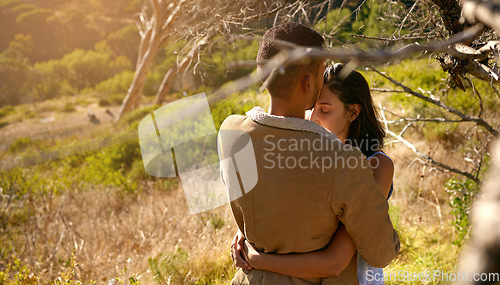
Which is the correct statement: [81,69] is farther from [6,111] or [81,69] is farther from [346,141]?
[346,141]

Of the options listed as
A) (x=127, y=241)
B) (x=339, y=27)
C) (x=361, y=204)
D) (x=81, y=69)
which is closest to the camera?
(x=361, y=204)

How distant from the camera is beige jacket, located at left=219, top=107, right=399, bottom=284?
1.14 meters

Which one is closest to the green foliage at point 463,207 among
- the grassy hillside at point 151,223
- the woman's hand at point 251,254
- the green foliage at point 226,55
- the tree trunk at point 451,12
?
the grassy hillside at point 151,223

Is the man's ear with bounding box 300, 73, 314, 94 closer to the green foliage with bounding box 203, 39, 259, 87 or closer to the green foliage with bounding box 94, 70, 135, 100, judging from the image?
the green foliage with bounding box 203, 39, 259, 87

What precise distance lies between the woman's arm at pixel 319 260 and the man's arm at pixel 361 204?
6cm

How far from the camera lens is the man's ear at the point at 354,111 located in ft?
5.64

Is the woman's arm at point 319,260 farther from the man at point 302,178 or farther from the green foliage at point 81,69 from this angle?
the green foliage at point 81,69

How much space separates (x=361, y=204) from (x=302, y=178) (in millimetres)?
183

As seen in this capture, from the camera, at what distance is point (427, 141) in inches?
225

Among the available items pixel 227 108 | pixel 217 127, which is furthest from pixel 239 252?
pixel 227 108

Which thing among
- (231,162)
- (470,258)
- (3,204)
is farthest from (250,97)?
(470,258)

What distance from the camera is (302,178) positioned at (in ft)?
3.87

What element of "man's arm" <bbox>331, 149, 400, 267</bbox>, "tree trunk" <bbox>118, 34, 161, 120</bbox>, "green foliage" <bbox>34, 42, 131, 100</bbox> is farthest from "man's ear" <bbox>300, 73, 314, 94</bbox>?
"green foliage" <bbox>34, 42, 131, 100</bbox>

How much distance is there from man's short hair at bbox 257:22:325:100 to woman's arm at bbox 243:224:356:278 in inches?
19.3
